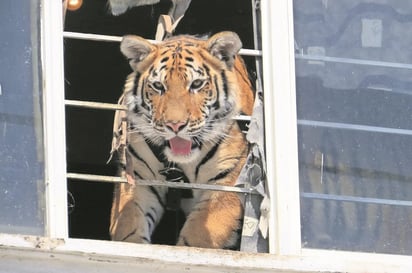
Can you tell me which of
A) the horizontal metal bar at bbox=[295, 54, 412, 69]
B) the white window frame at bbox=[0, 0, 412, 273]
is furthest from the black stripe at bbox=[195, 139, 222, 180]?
the horizontal metal bar at bbox=[295, 54, 412, 69]

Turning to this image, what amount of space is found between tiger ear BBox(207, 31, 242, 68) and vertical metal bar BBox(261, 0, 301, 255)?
0.44ft

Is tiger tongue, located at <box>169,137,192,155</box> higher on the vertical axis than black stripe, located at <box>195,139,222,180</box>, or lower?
higher

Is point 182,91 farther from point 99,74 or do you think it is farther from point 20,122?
point 20,122

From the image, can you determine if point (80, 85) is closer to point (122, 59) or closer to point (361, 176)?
point (122, 59)

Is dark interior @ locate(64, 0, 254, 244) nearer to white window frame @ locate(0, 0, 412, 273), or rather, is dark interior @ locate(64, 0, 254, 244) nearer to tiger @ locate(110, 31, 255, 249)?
tiger @ locate(110, 31, 255, 249)

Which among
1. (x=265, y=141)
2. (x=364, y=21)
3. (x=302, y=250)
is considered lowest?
(x=302, y=250)

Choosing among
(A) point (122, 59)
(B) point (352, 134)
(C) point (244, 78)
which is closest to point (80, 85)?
(A) point (122, 59)

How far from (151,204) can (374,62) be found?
3.29 feet

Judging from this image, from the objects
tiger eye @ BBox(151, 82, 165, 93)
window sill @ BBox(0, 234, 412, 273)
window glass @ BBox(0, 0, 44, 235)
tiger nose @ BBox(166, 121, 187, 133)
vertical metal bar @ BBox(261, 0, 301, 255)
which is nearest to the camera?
window sill @ BBox(0, 234, 412, 273)

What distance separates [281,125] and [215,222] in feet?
1.47

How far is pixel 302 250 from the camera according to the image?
5.90m

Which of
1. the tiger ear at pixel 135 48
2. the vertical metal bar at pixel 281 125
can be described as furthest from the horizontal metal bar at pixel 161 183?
the tiger ear at pixel 135 48

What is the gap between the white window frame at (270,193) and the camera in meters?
5.66

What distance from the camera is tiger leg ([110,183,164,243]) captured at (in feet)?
20.1
